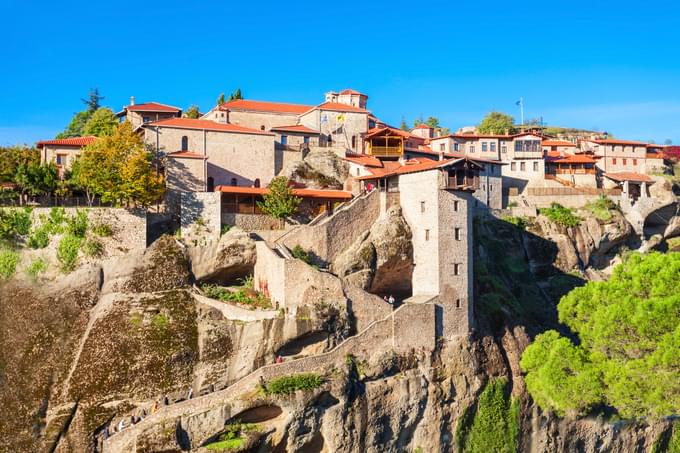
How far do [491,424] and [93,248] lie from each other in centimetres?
2677

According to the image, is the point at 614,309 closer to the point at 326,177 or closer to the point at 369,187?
the point at 369,187

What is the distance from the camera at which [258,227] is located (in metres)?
47.7

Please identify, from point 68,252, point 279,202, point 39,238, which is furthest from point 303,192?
point 39,238

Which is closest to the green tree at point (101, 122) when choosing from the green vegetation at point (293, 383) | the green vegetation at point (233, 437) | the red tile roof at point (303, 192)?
the red tile roof at point (303, 192)

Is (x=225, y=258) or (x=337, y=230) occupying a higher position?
(x=337, y=230)

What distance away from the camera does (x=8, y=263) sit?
40969 mm

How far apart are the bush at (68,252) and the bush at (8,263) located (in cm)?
238

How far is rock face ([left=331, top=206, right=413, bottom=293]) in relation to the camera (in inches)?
1785

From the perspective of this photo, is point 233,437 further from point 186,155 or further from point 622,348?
point 622,348

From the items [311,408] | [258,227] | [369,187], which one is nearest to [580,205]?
[369,187]

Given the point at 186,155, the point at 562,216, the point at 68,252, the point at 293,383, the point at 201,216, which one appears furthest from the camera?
the point at 562,216

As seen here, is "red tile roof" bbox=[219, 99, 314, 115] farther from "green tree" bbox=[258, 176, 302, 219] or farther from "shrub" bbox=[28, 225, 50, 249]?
"shrub" bbox=[28, 225, 50, 249]

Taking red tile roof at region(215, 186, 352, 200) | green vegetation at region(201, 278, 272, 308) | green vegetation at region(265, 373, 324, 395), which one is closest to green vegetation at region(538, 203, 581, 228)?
red tile roof at region(215, 186, 352, 200)

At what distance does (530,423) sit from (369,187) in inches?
779
